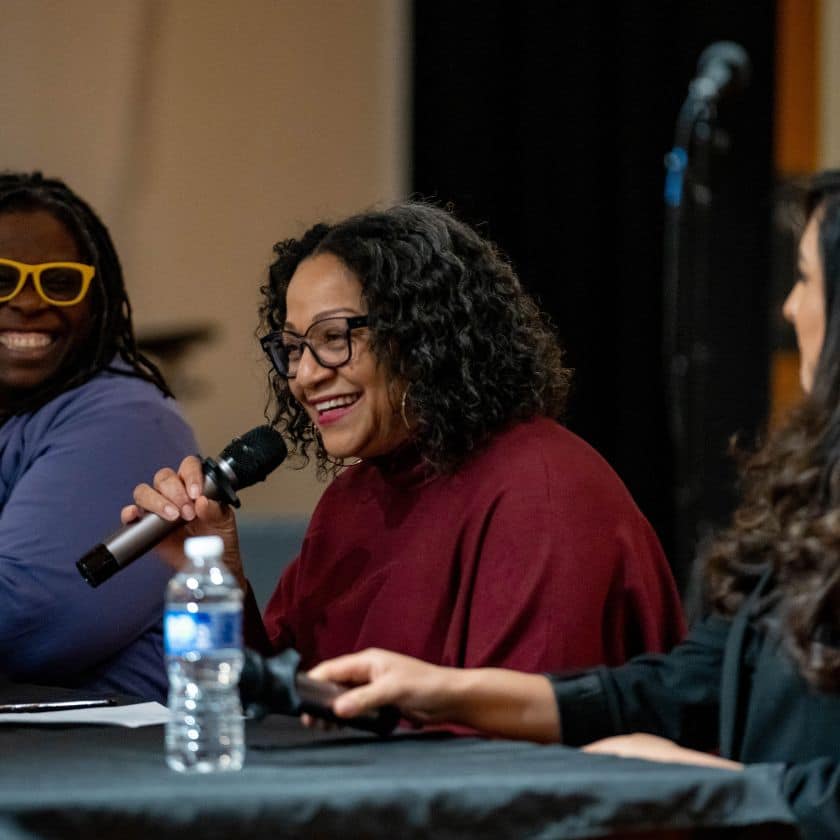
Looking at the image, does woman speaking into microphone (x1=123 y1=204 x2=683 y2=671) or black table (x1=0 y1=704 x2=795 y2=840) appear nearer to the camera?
black table (x1=0 y1=704 x2=795 y2=840)

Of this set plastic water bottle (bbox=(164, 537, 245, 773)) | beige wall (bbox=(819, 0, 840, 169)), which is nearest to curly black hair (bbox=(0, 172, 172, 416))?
plastic water bottle (bbox=(164, 537, 245, 773))

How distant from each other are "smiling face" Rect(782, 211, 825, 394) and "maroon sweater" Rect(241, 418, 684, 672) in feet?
1.83

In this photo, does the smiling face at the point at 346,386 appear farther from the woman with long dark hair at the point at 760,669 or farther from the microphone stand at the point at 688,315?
the microphone stand at the point at 688,315

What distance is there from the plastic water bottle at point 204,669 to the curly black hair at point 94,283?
1287mm

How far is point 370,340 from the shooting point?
2.28 m

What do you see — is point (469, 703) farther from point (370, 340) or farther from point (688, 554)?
point (688, 554)

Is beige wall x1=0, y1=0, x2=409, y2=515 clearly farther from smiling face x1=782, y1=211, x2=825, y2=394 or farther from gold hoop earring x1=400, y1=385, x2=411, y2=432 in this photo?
smiling face x1=782, y1=211, x2=825, y2=394

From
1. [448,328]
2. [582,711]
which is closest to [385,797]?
[582,711]

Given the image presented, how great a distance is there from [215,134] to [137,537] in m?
2.92

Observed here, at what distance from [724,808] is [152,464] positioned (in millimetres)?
1497

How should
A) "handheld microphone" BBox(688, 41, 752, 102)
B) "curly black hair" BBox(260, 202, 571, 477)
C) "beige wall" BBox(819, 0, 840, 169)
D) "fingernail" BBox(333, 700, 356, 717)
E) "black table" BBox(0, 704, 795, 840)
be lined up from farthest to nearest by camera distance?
"beige wall" BBox(819, 0, 840, 169) → "handheld microphone" BBox(688, 41, 752, 102) → "curly black hair" BBox(260, 202, 571, 477) → "fingernail" BBox(333, 700, 356, 717) → "black table" BBox(0, 704, 795, 840)

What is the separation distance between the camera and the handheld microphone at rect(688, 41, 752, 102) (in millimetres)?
4004

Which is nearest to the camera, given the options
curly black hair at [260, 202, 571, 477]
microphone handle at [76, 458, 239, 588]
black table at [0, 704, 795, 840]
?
black table at [0, 704, 795, 840]

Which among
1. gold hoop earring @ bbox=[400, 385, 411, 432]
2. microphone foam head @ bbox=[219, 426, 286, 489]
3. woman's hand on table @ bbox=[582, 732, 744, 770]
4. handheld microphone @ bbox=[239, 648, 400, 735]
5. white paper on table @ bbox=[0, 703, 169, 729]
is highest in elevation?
gold hoop earring @ bbox=[400, 385, 411, 432]
